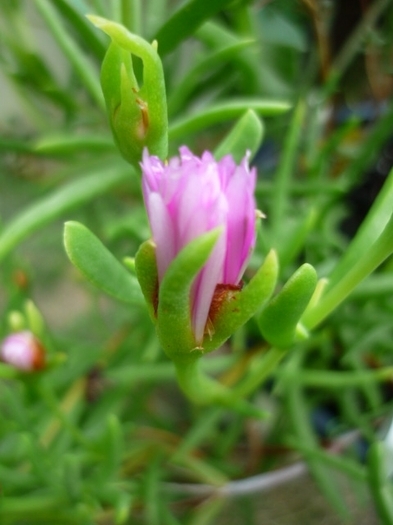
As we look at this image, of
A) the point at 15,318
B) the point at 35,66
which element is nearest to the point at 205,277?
the point at 15,318

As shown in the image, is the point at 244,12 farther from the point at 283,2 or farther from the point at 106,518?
the point at 106,518

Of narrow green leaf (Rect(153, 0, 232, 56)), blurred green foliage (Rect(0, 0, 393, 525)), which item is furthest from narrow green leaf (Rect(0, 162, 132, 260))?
narrow green leaf (Rect(153, 0, 232, 56))

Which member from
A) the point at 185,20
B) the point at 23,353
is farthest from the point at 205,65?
the point at 23,353

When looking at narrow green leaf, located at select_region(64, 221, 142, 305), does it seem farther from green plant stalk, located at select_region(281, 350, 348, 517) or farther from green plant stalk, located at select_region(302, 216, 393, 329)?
green plant stalk, located at select_region(281, 350, 348, 517)

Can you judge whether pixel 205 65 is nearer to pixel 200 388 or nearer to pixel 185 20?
pixel 185 20

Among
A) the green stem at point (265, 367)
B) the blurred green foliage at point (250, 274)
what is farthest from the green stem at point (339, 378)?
the green stem at point (265, 367)

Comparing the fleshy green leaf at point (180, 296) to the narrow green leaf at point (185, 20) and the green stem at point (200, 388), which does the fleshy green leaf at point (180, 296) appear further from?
the narrow green leaf at point (185, 20)
